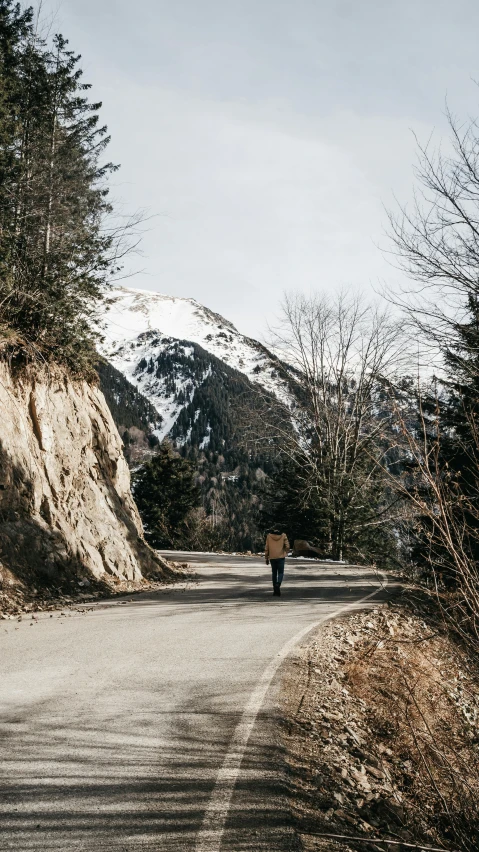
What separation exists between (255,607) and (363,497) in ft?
54.8

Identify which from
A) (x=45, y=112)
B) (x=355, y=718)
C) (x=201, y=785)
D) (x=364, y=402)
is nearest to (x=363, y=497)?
(x=364, y=402)

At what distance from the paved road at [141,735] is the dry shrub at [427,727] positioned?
3.86 ft

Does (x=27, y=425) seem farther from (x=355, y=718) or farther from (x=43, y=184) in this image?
(x=355, y=718)

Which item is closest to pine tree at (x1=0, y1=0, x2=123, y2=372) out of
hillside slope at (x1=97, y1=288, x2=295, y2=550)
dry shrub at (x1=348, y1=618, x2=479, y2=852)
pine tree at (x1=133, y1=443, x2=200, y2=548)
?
hillside slope at (x1=97, y1=288, x2=295, y2=550)

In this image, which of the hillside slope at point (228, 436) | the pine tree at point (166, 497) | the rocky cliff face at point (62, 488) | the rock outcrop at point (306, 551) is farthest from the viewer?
the pine tree at point (166, 497)

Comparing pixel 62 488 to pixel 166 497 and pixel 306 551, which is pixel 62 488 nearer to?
pixel 306 551

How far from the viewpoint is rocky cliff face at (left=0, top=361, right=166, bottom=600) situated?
13383 millimetres

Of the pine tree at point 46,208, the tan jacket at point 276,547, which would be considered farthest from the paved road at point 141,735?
the pine tree at point 46,208

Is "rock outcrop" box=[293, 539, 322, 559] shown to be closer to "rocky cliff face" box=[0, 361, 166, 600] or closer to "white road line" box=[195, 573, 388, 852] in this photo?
"rocky cliff face" box=[0, 361, 166, 600]

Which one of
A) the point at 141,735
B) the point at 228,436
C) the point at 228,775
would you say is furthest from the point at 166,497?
the point at 228,436

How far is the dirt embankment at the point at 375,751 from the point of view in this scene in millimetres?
4145

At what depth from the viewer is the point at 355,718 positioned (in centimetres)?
657

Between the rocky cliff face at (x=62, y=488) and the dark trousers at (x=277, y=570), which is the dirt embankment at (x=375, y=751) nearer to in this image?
the dark trousers at (x=277, y=570)

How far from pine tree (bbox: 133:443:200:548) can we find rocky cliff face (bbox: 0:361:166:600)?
84.0 feet
